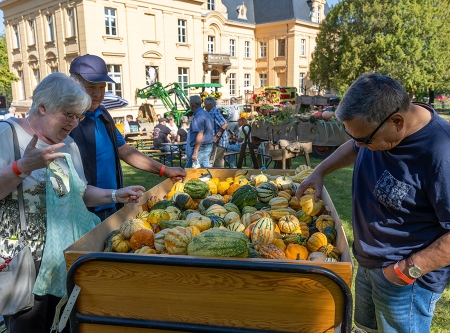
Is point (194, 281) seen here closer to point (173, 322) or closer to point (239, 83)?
point (173, 322)

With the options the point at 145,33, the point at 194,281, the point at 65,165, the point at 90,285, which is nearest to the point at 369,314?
the point at 194,281

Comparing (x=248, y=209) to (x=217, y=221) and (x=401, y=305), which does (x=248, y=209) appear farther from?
(x=401, y=305)

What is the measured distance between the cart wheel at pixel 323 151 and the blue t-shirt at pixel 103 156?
29.0 feet

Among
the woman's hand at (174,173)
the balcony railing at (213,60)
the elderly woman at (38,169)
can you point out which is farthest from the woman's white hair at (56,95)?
the balcony railing at (213,60)

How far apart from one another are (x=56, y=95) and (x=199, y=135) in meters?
5.23

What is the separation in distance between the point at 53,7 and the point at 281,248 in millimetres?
29531

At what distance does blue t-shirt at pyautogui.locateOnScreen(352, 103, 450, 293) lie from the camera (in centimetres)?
166

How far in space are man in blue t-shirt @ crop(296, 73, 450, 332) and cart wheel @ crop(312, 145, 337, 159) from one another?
9139mm

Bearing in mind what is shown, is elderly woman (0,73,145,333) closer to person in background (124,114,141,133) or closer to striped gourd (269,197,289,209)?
striped gourd (269,197,289,209)

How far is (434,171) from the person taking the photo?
166 centimetres

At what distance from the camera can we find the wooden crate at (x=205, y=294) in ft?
5.30

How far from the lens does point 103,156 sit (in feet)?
9.82

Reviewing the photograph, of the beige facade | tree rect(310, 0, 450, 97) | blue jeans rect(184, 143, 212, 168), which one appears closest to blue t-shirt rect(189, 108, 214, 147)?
blue jeans rect(184, 143, 212, 168)

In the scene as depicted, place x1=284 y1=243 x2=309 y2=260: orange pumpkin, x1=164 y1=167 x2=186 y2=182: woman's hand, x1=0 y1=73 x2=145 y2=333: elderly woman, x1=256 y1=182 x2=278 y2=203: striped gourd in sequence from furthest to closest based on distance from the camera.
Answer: x1=164 y1=167 x2=186 y2=182: woman's hand
x1=256 y1=182 x2=278 y2=203: striped gourd
x1=284 y1=243 x2=309 y2=260: orange pumpkin
x1=0 y1=73 x2=145 y2=333: elderly woman
